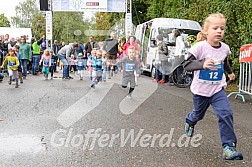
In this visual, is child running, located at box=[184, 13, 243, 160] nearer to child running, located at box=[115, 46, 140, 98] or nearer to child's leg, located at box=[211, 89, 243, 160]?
child's leg, located at box=[211, 89, 243, 160]

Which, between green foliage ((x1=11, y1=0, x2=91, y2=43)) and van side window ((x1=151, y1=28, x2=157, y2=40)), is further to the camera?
green foliage ((x1=11, y1=0, x2=91, y2=43))

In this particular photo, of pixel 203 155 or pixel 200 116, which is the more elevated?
pixel 200 116

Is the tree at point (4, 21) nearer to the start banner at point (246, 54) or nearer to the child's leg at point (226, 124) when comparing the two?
the start banner at point (246, 54)

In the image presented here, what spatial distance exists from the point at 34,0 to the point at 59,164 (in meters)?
99.7

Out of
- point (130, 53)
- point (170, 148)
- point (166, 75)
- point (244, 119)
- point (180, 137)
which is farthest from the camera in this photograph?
point (166, 75)

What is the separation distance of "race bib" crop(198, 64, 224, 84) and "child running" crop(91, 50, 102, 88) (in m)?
8.33

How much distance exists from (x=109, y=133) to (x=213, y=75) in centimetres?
200

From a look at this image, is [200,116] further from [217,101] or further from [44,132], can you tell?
[44,132]

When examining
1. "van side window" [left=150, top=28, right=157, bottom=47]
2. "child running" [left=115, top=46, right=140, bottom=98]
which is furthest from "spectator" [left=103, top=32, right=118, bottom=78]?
"child running" [left=115, top=46, right=140, bottom=98]

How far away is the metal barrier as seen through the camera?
9859mm

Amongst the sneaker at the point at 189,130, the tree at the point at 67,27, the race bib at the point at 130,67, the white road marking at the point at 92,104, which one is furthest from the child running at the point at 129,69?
the tree at the point at 67,27

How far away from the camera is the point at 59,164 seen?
14.8 ft

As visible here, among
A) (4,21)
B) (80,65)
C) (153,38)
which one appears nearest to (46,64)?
(80,65)

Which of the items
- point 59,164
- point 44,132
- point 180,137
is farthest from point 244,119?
point 59,164
